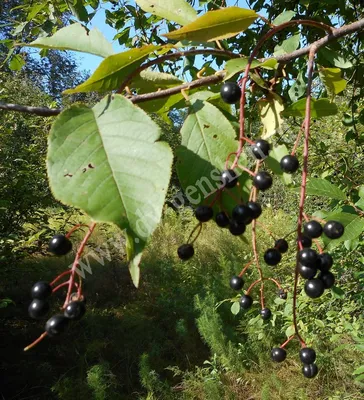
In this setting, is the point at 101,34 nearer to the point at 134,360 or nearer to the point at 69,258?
the point at 134,360

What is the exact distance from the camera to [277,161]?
65 cm

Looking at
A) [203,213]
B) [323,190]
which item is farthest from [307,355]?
[323,190]

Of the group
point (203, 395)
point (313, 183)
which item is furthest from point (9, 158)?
point (313, 183)

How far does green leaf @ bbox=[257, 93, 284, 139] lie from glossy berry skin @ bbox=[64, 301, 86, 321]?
18.8 inches

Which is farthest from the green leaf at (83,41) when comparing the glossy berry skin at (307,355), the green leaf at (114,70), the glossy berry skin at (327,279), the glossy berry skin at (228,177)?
the glossy berry skin at (307,355)

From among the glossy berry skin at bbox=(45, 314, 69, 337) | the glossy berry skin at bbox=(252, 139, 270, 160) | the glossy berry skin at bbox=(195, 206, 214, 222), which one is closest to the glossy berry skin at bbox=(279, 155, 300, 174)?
the glossy berry skin at bbox=(252, 139, 270, 160)

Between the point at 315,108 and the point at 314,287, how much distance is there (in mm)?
361

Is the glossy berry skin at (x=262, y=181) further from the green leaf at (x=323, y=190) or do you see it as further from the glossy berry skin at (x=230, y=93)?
the green leaf at (x=323, y=190)

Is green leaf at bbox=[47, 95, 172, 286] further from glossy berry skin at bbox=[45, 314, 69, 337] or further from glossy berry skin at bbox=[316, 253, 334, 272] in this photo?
glossy berry skin at bbox=[316, 253, 334, 272]

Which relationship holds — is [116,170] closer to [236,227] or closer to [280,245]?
[236,227]

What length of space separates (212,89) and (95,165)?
39 centimetres

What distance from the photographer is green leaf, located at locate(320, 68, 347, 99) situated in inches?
30.9

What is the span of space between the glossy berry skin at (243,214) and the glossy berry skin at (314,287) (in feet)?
0.59

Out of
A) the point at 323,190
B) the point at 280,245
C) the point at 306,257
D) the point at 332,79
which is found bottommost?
the point at 323,190
